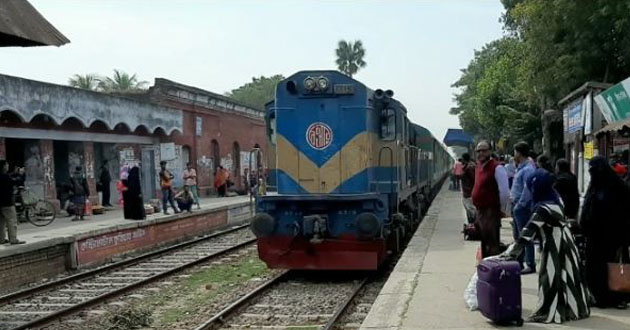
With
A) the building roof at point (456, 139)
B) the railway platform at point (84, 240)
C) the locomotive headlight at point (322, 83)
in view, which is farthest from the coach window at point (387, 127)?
the building roof at point (456, 139)

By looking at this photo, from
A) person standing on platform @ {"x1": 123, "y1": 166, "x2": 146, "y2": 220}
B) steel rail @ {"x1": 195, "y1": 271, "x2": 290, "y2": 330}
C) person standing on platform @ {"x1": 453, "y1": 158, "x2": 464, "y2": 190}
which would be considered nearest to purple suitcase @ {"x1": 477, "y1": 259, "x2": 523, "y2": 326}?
steel rail @ {"x1": 195, "y1": 271, "x2": 290, "y2": 330}

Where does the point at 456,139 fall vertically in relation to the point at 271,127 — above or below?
above

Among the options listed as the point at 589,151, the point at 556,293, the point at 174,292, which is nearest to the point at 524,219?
the point at 556,293

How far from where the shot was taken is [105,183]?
74.8 ft

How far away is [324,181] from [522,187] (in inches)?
129

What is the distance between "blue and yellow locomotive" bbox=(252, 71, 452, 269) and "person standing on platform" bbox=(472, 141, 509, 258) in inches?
117

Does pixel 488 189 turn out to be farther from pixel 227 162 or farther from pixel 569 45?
pixel 227 162

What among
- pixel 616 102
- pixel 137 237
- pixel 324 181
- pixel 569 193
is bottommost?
pixel 137 237

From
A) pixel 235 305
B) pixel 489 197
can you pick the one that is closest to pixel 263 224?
pixel 235 305

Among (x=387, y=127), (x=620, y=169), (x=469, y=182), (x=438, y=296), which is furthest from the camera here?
(x=469, y=182)

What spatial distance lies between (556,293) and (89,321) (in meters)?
5.95

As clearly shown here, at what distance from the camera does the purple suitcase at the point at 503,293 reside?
6.41 meters

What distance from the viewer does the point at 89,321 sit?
9266 millimetres

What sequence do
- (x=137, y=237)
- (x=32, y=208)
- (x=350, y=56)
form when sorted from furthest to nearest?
(x=350, y=56) < (x=32, y=208) < (x=137, y=237)
